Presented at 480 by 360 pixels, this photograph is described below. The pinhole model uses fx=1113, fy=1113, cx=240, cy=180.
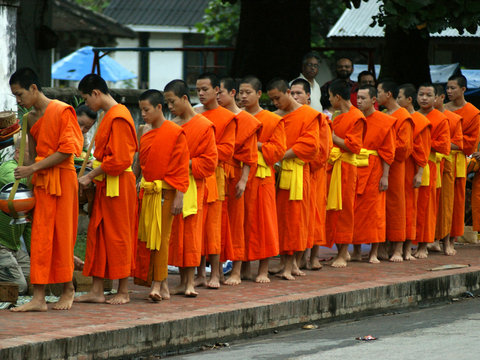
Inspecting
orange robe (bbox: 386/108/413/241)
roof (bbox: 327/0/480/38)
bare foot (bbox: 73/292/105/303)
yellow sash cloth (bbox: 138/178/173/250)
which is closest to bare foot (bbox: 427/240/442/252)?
orange robe (bbox: 386/108/413/241)

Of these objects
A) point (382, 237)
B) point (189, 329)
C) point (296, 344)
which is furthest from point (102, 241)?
point (382, 237)

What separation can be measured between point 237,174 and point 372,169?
89.4 inches

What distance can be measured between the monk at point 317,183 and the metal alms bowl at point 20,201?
3404mm

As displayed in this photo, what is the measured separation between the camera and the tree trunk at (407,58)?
53.1 feet

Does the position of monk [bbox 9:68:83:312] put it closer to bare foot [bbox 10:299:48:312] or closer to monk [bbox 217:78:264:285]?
bare foot [bbox 10:299:48:312]

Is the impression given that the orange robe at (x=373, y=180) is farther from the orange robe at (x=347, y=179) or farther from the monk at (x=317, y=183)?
the monk at (x=317, y=183)

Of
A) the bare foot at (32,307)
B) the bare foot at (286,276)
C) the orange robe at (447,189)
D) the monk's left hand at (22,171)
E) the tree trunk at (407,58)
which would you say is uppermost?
the tree trunk at (407,58)

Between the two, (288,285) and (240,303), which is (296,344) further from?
(288,285)

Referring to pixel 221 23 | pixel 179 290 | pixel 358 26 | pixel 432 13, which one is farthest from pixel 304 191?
pixel 221 23

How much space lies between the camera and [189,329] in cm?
795

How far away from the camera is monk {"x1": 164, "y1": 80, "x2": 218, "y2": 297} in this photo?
29.7ft

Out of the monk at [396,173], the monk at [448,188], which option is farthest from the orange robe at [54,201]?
the monk at [448,188]

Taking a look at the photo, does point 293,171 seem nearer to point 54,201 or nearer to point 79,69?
point 54,201

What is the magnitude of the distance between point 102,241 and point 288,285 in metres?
2.09
